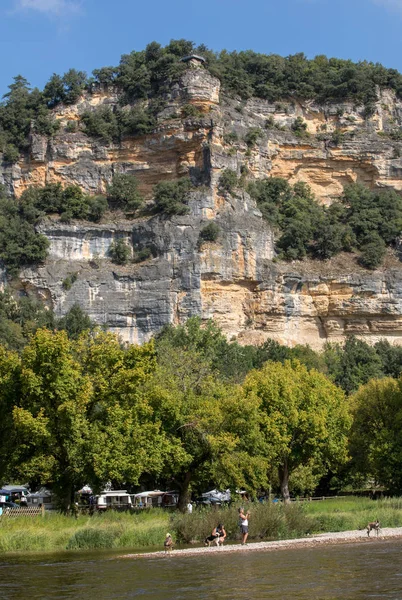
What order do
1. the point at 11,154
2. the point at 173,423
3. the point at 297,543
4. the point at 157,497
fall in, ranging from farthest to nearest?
the point at 11,154
the point at 157,497
the point at 173,423
the point at 297,543

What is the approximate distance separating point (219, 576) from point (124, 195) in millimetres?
84976

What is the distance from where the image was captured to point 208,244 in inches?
3907

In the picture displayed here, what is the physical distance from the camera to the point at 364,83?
12769 cm

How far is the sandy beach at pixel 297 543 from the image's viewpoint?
1281 inches

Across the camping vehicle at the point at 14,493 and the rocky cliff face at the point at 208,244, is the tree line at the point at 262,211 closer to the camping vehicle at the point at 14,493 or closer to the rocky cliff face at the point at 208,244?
the rocky cliff face at the point at 208,244

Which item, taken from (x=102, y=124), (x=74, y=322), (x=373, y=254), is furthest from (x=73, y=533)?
(x=102, y=124)

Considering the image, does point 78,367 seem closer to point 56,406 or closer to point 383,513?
point 56,406

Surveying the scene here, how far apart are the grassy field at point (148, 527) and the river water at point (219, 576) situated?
2.75 meters

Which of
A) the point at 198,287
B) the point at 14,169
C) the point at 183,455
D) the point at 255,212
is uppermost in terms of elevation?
the point at 14,169

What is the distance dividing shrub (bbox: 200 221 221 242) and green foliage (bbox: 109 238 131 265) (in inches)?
348

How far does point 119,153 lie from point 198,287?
25767mm

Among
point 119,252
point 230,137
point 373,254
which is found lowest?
point 373,254

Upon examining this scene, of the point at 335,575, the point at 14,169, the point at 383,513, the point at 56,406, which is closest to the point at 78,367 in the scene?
the point at 56,406

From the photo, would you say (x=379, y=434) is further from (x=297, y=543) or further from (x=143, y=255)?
(x=143, y=255)
